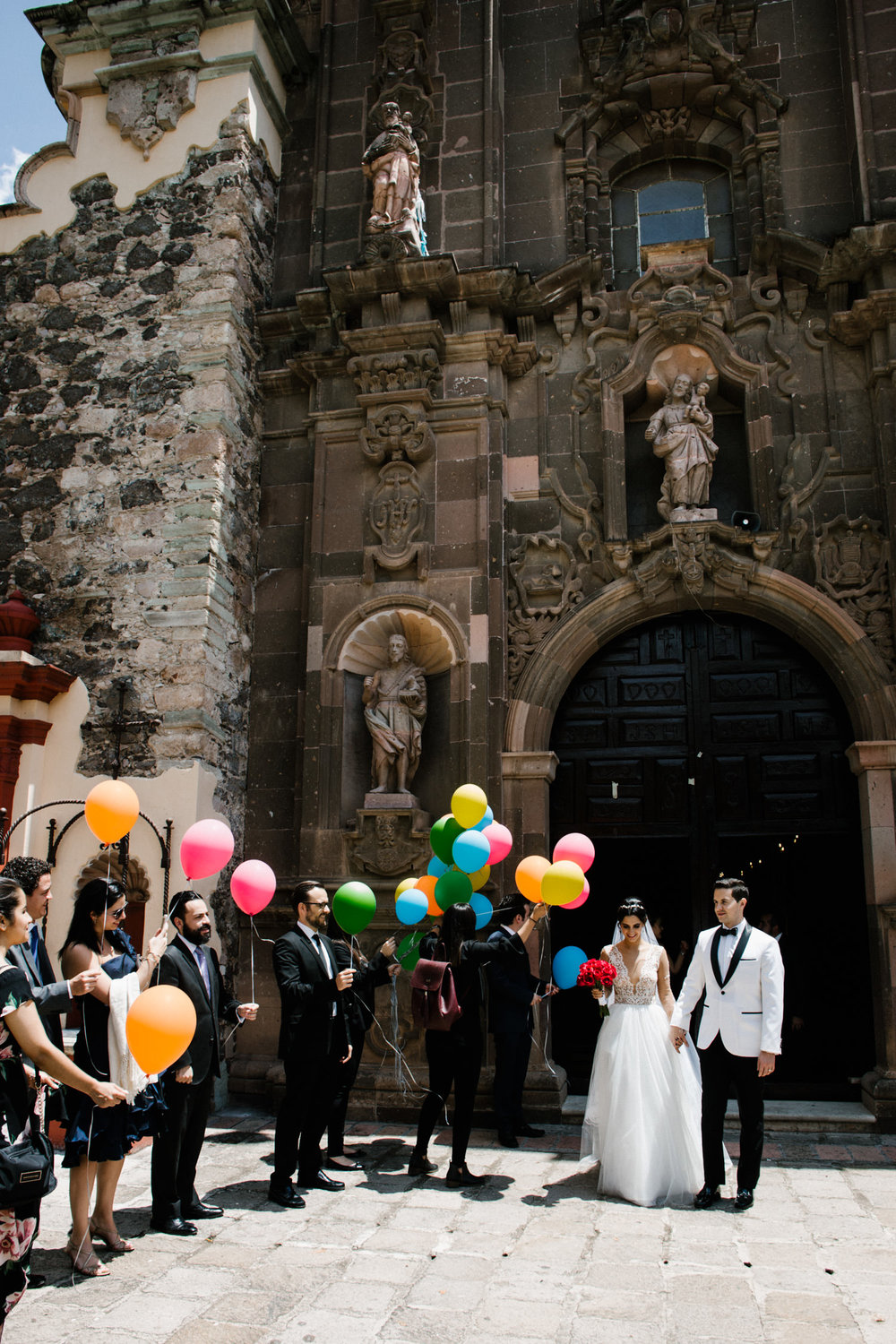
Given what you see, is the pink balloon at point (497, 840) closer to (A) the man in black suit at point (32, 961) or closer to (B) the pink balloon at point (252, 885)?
(B) the pink balloon at point (252, 885)

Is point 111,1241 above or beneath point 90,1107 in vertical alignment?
beneath

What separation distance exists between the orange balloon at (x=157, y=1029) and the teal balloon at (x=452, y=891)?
2.37 metres

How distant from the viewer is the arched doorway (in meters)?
8.95

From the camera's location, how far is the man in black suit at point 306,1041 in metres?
5.69

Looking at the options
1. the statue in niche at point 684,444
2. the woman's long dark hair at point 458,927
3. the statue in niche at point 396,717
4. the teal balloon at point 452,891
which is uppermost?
the statue in niche at point 684,444

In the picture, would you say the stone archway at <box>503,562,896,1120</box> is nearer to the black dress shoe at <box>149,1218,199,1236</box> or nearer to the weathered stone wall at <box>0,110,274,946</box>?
the weathered stone wall at <box>0,110,274,946</box>

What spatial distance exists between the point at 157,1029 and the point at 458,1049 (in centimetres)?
228

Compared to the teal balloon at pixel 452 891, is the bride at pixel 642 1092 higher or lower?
lower

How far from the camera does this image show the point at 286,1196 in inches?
222

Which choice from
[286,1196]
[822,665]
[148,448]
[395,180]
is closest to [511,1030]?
[286,1196]

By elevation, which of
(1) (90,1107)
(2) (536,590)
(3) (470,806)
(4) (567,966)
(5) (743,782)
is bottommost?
(1) (90,1107)

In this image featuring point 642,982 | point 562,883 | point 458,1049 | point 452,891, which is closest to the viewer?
point 458,1049

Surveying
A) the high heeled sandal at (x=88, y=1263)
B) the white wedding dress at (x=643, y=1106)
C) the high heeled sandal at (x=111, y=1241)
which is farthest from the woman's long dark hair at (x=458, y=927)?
the high heeled sandal at (x=88, y=1263)

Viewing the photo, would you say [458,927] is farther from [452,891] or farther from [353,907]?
[353,907]
